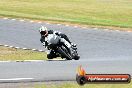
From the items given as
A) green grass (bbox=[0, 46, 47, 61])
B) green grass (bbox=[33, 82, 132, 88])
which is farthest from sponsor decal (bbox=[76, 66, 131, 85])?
green grass (bbox=[0, 46, 47, 61])

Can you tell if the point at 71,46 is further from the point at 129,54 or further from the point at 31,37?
the point at 31,37

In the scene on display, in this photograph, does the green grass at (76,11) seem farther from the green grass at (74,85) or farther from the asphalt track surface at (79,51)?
the green grass at (74,85)

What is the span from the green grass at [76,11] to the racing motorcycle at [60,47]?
89.4ft

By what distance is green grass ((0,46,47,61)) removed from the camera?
957 inches

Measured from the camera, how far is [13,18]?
134ft

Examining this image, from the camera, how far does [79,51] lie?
27.8 meters

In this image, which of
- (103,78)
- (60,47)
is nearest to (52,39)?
(60,47)

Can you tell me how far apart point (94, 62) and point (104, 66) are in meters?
1.35

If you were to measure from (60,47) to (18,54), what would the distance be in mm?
14360

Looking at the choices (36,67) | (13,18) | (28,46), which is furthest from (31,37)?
(36,67)

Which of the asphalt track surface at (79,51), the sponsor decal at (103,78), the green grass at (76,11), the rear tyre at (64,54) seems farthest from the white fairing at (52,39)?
the green grass at (76,11)

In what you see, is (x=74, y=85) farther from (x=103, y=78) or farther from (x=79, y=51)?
(x=79, y=51)

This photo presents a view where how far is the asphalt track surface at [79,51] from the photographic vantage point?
66.9ft

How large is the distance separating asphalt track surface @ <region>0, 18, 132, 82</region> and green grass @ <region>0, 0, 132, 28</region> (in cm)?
370
